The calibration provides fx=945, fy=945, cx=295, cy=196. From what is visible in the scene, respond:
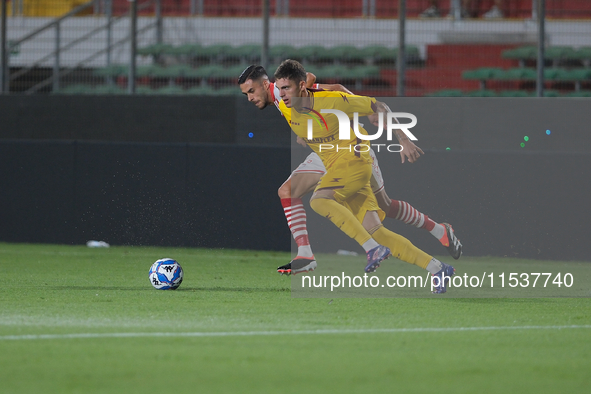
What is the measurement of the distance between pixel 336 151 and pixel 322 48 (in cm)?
599

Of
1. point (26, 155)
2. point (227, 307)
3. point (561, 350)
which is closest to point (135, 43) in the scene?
point (26, 155)

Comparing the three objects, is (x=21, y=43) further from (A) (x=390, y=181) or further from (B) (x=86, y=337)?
(B) (x=86, y=337)

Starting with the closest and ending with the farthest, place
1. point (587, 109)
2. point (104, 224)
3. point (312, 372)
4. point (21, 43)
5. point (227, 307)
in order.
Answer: point (312, 372) < point (227, 307) < point (587, 109) < point (104, 224) < point (21, 43)

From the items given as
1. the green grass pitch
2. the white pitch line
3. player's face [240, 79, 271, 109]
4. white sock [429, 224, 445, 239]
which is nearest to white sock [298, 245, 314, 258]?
the green grass pitch

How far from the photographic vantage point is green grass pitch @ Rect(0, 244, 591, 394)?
4.67 meters

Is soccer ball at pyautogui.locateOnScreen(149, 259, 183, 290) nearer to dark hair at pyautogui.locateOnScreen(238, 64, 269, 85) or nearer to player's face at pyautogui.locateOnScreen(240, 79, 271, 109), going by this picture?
player's face at pyautogui.locateOnScreen(240, 79, 271, 109)

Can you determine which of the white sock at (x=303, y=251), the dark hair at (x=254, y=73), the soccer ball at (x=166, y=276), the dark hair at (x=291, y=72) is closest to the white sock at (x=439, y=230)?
the white sock at (x=303, y=251)

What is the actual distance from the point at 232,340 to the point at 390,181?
151 inches

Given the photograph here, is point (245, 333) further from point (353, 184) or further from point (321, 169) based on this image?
point (321, 169)

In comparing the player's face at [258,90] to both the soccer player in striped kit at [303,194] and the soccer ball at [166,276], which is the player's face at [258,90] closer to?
the soccer player in striped kit at [303,194]

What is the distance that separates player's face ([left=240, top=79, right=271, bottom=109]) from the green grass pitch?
1801 mm

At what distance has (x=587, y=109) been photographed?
12.4 meters

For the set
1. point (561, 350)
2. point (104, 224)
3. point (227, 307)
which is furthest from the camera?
point (104, 224)

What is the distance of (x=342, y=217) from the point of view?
865cm
